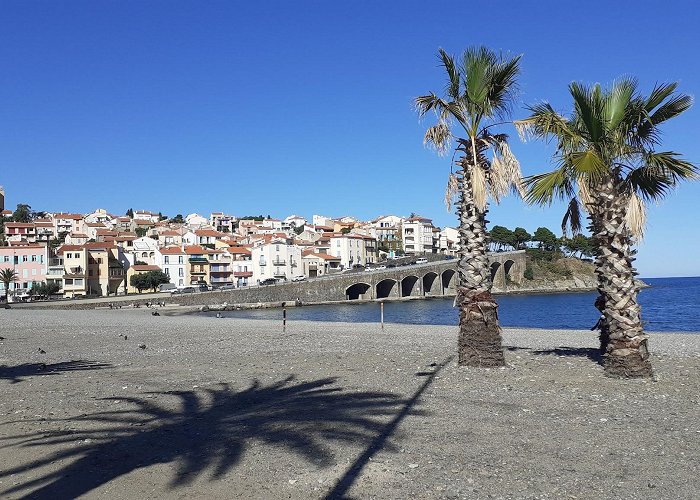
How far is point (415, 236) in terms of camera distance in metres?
167

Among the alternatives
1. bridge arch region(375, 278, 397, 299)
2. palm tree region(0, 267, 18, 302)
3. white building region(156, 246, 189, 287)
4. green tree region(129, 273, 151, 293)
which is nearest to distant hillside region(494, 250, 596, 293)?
bridge arch region(375, 278, 397, 299)

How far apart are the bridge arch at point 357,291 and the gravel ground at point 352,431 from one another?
84156 millimetres

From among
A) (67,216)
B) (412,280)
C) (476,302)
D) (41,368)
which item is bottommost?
A: (41,368)

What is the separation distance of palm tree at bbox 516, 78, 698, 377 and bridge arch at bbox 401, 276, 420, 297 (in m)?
98.5

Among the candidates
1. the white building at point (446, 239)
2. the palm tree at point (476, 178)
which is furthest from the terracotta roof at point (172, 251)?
the palm tree at point (476, 178)

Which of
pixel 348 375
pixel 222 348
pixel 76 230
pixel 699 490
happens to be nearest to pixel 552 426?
pixel 699 490

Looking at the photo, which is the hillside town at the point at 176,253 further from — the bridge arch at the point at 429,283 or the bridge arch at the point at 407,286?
the bridge arch at the point at 407,286

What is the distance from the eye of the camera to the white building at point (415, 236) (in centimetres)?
16625

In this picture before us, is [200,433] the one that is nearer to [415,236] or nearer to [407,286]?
Result: [407,286]

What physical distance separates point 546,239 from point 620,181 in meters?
160

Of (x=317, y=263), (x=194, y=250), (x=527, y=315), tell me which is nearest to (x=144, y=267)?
(x=194, y=250)

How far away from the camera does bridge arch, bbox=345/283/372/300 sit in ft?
325

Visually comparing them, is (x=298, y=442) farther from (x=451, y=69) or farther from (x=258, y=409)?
(x=451, y=69)

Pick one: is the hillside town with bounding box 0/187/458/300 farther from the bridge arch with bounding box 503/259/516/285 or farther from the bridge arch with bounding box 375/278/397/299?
the bridge arch with bounding box 503/259/516/285
